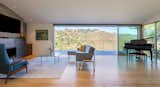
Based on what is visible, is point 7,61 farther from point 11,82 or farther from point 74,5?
point 74,5

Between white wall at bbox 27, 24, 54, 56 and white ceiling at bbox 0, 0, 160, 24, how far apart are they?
57 cm

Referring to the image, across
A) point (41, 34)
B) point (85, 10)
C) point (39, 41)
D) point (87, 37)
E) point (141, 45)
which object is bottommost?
point (141, 45)

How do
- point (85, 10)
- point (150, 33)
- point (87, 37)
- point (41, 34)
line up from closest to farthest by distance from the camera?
point (85, 10), point (150, 33), point (41, 34), point (87, 37)

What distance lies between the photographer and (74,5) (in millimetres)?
7875

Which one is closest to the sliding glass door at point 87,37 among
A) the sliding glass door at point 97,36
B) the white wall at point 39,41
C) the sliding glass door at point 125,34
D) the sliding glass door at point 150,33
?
the sliding glass door at point 97,36

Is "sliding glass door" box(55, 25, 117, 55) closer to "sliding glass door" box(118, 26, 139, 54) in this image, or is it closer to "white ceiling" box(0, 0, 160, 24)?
"sliding glass door" box(118, 26, 139, 54)

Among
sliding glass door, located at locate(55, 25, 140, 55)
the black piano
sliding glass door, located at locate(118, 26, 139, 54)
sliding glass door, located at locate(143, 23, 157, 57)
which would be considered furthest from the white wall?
sliding glass door, located at locate(143, 23, 157, 57)

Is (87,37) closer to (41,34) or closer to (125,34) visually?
(125,34)

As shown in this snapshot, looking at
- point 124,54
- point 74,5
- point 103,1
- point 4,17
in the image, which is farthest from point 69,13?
point 124,54

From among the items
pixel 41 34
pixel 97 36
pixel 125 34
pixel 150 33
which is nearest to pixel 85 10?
pixel 97 36

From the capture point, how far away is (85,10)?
848 cm

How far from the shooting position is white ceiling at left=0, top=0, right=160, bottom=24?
7.52 meters

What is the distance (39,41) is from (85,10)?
13.6 ft

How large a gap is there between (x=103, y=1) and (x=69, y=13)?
7.33 ft
